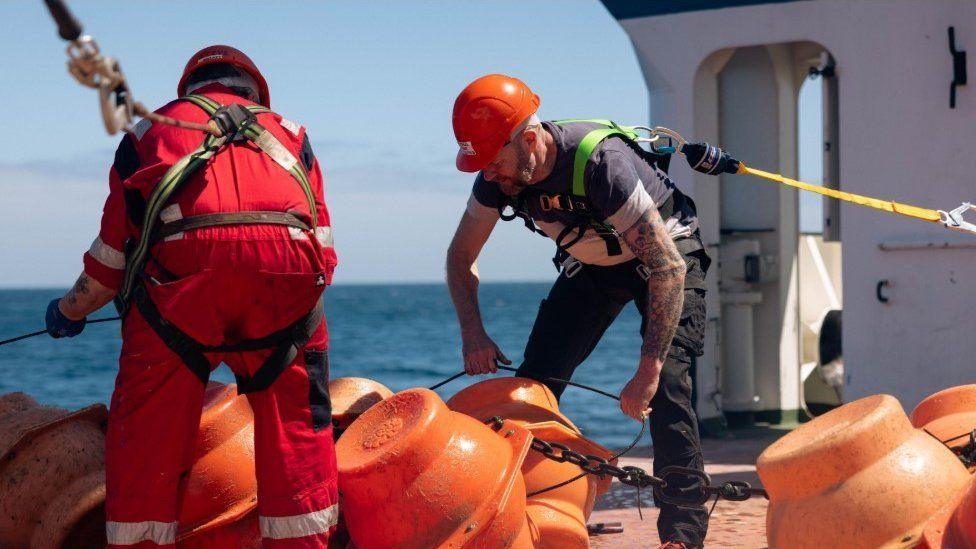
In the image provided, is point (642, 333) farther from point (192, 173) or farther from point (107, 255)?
point (107, 255)

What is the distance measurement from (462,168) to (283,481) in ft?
4.38

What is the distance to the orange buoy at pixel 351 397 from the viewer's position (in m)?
4.85

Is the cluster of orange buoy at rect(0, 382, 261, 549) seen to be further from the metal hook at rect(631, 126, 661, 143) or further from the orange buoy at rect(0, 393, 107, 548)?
the metal hook at rect(631, 126, 661, 143)

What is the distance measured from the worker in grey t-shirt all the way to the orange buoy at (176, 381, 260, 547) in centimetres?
109

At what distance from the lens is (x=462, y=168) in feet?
15.0

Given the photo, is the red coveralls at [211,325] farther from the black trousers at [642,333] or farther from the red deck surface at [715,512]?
the red deck surface at [715,512]

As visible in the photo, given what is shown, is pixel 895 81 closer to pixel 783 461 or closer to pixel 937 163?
pixel 937 163

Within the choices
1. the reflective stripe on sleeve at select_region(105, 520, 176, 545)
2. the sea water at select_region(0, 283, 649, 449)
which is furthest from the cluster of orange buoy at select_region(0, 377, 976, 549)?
the sea water at select_region(0, 283, 649, 449)

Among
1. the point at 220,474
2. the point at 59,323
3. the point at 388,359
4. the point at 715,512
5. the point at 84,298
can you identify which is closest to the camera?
the point at 84,298

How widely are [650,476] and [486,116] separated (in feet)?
4.67

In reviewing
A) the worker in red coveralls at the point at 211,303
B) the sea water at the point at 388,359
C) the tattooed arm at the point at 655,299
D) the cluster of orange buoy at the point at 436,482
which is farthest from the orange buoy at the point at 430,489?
the sea water at the point at 388,359

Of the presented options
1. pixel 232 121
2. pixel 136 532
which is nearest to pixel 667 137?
pixel 232 121

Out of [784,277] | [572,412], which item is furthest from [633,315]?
[784,277]

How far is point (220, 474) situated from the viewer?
A: 429 centimetres
